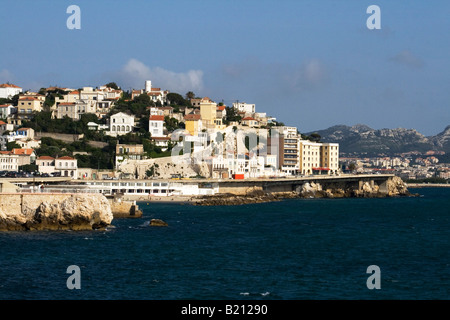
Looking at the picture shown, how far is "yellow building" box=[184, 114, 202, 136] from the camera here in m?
139

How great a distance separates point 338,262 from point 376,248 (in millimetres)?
8064

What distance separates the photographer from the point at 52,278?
34.0m

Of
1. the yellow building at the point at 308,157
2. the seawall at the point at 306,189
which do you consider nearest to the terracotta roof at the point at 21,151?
the seawall at the point at 306,189

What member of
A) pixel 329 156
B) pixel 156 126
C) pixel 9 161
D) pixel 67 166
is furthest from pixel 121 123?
pixel 329 156

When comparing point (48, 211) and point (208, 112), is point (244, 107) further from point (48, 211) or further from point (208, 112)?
point (48, 211)

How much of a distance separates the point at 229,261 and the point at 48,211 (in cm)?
1527

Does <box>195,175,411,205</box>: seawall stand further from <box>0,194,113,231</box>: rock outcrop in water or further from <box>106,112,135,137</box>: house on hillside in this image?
<box>0,194,113,231</box>: rock outcrop in water

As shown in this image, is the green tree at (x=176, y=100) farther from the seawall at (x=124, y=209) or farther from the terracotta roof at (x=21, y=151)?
the seawall at (x=124, y=209)

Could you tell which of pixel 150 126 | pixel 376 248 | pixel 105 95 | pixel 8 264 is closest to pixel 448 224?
pixel 376 248

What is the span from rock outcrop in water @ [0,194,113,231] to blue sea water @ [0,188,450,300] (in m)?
1.45

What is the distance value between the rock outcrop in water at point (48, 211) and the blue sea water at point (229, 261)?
1.45 meters

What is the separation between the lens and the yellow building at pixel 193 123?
13938 centimetres

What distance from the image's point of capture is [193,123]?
5522 inches
